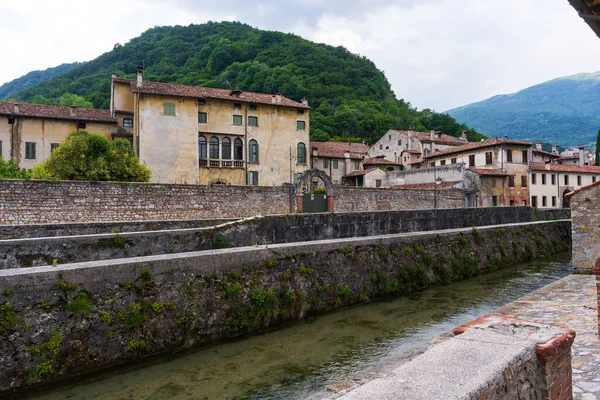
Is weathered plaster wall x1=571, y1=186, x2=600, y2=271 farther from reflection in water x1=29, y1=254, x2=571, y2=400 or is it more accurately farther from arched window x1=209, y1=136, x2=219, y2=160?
arched window x1=209, y1=136, x2=219, y2=160

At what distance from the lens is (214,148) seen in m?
34.9

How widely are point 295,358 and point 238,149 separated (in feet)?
99.9

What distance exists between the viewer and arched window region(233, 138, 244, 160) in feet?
116

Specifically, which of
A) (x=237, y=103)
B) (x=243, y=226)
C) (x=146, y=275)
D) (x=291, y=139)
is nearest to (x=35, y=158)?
(x=237, y=103)

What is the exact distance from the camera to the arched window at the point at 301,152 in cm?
3801

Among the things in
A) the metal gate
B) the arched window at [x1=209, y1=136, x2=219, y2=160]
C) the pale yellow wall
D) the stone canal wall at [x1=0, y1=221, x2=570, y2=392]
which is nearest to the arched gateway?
the metal gate

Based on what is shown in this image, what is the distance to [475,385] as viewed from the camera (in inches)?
94.7

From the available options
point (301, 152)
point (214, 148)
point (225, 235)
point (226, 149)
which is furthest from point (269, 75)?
point (225, 235)

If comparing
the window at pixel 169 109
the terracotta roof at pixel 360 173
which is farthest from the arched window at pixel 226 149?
the terracotta roof at pixel 360 173

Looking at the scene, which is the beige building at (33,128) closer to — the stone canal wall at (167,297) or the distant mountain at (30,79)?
the stone canal wall at (167,297)

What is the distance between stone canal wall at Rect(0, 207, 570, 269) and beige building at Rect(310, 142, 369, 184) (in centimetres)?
2692

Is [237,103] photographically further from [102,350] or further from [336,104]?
[336,104]

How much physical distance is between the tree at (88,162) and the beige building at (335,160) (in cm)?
2401

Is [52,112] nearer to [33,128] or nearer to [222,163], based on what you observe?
[33,128]
